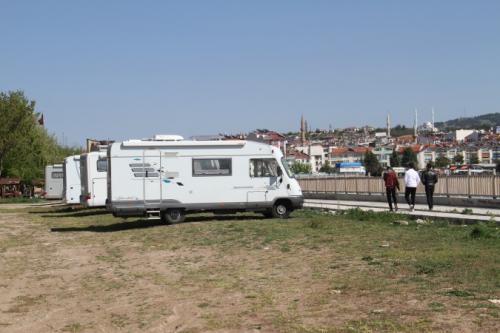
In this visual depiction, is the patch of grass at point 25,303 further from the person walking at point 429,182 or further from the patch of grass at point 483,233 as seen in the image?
the person walking at point 429,182

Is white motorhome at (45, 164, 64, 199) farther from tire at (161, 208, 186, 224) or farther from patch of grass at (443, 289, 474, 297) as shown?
patch of grass at (443, 289, 474, 297)

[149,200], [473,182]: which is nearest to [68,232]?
[149,200]

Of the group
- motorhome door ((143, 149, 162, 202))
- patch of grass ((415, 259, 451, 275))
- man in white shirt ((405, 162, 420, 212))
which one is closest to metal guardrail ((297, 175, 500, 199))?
man in white shirt ((405, 162, 420, 212))

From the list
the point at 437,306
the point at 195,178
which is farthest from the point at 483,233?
the point at 195,178

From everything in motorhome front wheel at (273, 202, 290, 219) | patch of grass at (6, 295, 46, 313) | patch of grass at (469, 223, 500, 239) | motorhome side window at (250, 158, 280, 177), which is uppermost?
motorhome side window at (250, 158, 280, 177)

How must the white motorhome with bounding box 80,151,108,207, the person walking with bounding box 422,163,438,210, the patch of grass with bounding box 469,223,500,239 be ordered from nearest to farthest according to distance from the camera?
the patch of grass with bounding box 469,223,500,239, the person walking with bounding box 422,163,438,210, the white motorhome with bounding box 80,151,108,207

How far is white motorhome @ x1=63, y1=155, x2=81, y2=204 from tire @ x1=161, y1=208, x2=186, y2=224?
13563 millimetres

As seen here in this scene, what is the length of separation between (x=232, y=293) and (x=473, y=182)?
18787 millimetres

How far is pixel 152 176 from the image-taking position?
72.0 ft

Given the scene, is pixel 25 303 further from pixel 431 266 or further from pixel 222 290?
pixel 431 266

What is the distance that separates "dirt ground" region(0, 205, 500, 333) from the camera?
25.1ft

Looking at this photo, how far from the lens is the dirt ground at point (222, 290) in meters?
7.65

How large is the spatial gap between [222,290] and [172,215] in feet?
40.8

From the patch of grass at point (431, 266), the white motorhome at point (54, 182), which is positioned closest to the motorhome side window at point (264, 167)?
the patch of grass at point (431, 266)
